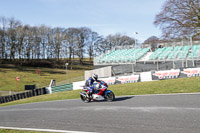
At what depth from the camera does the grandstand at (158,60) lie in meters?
23.2

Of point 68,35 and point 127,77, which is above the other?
point 68,35

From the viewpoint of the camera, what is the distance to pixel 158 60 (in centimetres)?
2541

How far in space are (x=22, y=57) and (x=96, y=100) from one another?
6924cm

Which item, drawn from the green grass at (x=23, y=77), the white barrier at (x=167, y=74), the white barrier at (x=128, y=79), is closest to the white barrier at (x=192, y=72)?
the white barrier at (x=167, y=74)

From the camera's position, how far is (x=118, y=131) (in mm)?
6387

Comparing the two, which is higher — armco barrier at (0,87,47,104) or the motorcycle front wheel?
the motorcycle front wheel

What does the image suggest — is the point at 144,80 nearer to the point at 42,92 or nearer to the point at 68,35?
the point at 42,92

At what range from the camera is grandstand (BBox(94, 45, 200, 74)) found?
23.2 meters

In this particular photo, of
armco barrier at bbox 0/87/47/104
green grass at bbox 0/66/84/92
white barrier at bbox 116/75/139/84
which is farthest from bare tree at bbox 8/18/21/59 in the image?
white barrier at bbox 116/75/139/84

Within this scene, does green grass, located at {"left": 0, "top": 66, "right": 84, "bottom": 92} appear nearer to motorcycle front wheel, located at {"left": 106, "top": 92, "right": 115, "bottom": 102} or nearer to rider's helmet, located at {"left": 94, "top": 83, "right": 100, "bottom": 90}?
rider's helmet, located at {"left": 94, "top": 83, "right": 100, "bottom": 90}

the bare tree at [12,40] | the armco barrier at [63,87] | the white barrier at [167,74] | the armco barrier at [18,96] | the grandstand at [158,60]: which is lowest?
the armco barrier at [18,96]

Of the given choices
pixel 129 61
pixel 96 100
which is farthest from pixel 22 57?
pixel 96 100

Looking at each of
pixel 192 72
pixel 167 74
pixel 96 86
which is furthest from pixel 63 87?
pixel 96 86

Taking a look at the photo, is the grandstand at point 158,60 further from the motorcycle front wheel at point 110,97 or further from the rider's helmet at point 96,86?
the rider's helmet at point 96,86
